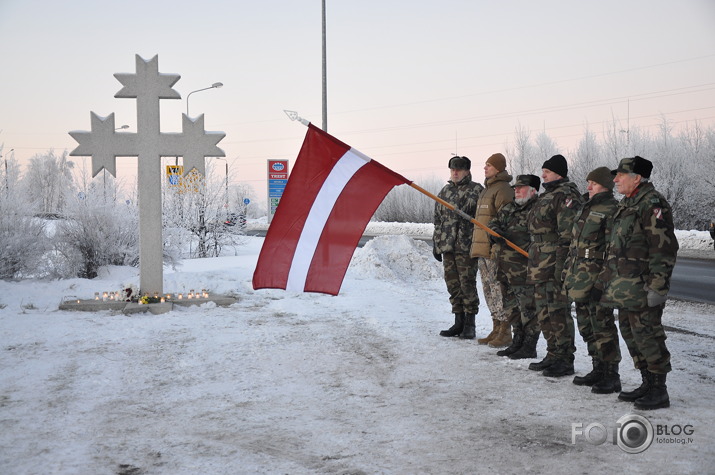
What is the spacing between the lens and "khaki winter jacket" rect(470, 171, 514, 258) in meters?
6.93

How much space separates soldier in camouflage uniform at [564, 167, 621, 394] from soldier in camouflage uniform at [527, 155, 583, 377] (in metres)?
0.30

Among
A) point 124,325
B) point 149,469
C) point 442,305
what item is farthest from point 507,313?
point 124,325

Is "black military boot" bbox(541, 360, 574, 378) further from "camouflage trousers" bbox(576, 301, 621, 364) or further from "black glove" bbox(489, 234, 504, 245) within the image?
"black glove" bbox(489, 234, 504, 245)

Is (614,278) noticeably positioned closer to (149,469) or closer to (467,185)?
(467,185)

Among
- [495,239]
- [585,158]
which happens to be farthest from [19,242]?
[585,158]

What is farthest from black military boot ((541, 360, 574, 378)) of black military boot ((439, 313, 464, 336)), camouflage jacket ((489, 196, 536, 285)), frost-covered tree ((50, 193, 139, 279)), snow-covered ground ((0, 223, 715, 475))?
frost-covered tree ((50, 193, 139, 279))

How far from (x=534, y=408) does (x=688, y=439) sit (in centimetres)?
108

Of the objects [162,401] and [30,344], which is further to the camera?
[30,344]

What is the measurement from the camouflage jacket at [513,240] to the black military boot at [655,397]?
1.83 metres

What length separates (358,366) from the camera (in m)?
6.23

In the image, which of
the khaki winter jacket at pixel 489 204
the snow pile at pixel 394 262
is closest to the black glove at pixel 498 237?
the khaki winter jacket at pixel 489 204

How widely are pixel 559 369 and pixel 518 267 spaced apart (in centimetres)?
118

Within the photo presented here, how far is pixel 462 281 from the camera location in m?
7.38

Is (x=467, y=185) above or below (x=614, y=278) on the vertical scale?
above
